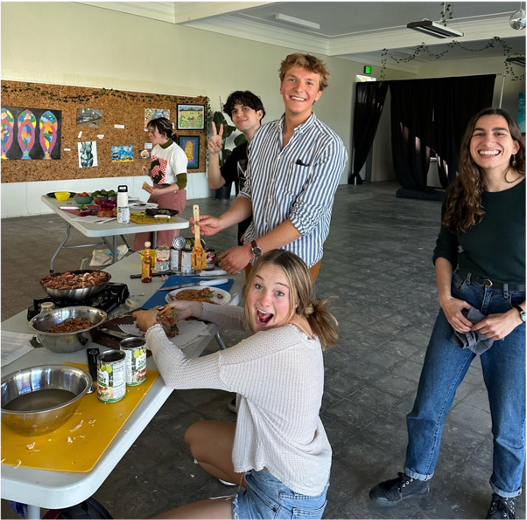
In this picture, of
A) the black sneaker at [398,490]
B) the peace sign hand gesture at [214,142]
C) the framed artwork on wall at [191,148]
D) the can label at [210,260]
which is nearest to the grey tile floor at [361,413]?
the black sneaker at [398,490]

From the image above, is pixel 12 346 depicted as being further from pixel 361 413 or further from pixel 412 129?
pixel 412 129

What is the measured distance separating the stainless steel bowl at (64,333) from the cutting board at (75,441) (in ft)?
0.85

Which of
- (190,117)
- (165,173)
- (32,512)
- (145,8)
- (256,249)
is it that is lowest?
(32,512)

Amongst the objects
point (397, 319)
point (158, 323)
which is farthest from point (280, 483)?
point (397, 319)

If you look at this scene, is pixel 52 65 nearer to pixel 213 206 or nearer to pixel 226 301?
pixel 213 206

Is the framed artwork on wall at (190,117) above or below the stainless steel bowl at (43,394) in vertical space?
above

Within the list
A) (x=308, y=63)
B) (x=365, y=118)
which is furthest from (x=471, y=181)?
(x=365, y=118)

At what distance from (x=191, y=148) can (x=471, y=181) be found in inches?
322

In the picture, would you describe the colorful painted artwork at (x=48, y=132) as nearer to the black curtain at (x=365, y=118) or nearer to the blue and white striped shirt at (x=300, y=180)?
the blue and white striped shirt at (x=300, y=180)

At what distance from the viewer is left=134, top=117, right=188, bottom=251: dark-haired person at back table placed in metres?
4.24

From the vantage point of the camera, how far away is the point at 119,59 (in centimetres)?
782

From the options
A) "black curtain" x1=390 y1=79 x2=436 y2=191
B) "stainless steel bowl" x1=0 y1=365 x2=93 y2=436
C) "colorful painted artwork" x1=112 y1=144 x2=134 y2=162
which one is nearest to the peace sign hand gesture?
"stainless steel bowl" x1=0 y1=365 x2=93 y2=436

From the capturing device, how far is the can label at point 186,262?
2305mm

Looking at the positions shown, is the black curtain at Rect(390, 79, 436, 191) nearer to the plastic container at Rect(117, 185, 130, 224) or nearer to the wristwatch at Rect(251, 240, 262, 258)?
the plastic container at Rect(117, 185, 130, 224)
